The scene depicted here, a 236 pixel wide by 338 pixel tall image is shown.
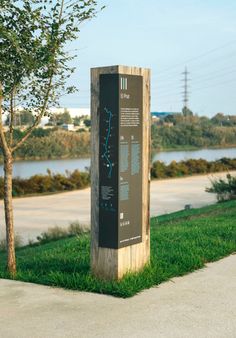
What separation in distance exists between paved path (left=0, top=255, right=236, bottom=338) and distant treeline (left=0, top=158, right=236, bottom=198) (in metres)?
15.7

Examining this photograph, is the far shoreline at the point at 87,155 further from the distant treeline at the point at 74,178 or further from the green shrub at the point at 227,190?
the green shrub at the point at 227,190

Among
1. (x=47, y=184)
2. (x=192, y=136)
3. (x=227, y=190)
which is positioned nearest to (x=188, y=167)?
(x=47, y=184)

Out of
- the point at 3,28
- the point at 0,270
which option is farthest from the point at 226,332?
the point at 3,28

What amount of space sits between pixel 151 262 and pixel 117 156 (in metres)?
1.59

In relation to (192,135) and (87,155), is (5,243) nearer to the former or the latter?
(87,155)

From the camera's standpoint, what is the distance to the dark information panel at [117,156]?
263 inches

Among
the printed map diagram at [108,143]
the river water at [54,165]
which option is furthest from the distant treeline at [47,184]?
the printed map diagram at [108,143]

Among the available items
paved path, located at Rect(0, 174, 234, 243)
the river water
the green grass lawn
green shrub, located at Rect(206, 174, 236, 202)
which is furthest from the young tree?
the river water

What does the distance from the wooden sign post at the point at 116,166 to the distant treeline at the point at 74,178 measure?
1540 cm

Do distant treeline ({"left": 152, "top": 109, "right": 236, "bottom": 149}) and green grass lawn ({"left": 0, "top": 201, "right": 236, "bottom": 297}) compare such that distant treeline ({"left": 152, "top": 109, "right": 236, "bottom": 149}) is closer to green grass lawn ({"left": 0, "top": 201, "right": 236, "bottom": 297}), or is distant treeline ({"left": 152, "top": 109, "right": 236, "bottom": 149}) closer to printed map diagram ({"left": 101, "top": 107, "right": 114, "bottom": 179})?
green grass lawn ({"left": 0, "top": 201, "right": 236, "bottom": 297})

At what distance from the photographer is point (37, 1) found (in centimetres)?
733

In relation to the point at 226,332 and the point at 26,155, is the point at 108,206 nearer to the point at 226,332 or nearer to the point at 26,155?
the point at 226,332

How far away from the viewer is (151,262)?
24.7 ft

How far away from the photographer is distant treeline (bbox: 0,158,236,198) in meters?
23.3
